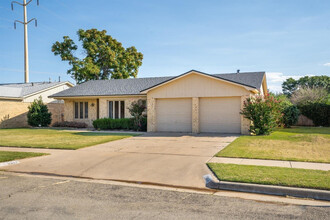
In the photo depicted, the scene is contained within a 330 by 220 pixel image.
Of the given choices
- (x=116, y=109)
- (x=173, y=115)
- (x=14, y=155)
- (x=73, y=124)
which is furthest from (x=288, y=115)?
(x=14, y=155)

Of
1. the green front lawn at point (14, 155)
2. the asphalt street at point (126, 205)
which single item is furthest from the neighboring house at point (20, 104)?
the asphalt street at point (126, 205)

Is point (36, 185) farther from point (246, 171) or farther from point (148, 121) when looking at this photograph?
point (148, 121)

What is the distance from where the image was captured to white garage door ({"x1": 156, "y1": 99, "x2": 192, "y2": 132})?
18.4 meters

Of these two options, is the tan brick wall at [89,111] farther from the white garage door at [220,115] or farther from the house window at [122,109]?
the white garage door at [220,115]

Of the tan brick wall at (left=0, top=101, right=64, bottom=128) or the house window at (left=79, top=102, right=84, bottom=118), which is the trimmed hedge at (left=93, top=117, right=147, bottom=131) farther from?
the tan brick wall at (left=0, top=101, right=64, bottom=128)

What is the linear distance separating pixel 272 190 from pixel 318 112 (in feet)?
68.3

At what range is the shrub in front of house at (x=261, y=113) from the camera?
52.2 ft

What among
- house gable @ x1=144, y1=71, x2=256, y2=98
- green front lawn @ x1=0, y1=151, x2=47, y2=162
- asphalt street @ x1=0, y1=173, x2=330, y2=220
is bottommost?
asphalt street @ x1=0, y1=173, x2=330, y2=220

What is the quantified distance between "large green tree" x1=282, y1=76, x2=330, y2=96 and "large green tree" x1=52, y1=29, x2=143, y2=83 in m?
32.6

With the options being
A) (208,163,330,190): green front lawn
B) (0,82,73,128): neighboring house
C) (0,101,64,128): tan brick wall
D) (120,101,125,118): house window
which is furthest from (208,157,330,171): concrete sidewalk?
(0,82,73,128): neighboring house

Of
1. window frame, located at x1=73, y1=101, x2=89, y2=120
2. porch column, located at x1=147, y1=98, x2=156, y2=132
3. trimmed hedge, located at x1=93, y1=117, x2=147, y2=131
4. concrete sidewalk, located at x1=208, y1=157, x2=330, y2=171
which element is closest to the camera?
concrete sidewalk, located at x1=208, y1=157, x2=330, y2=171

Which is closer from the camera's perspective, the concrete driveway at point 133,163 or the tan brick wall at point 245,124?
the concrete driveway at point 133,163

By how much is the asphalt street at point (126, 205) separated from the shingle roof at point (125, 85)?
49.8 ft

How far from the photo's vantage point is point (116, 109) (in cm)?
2320
